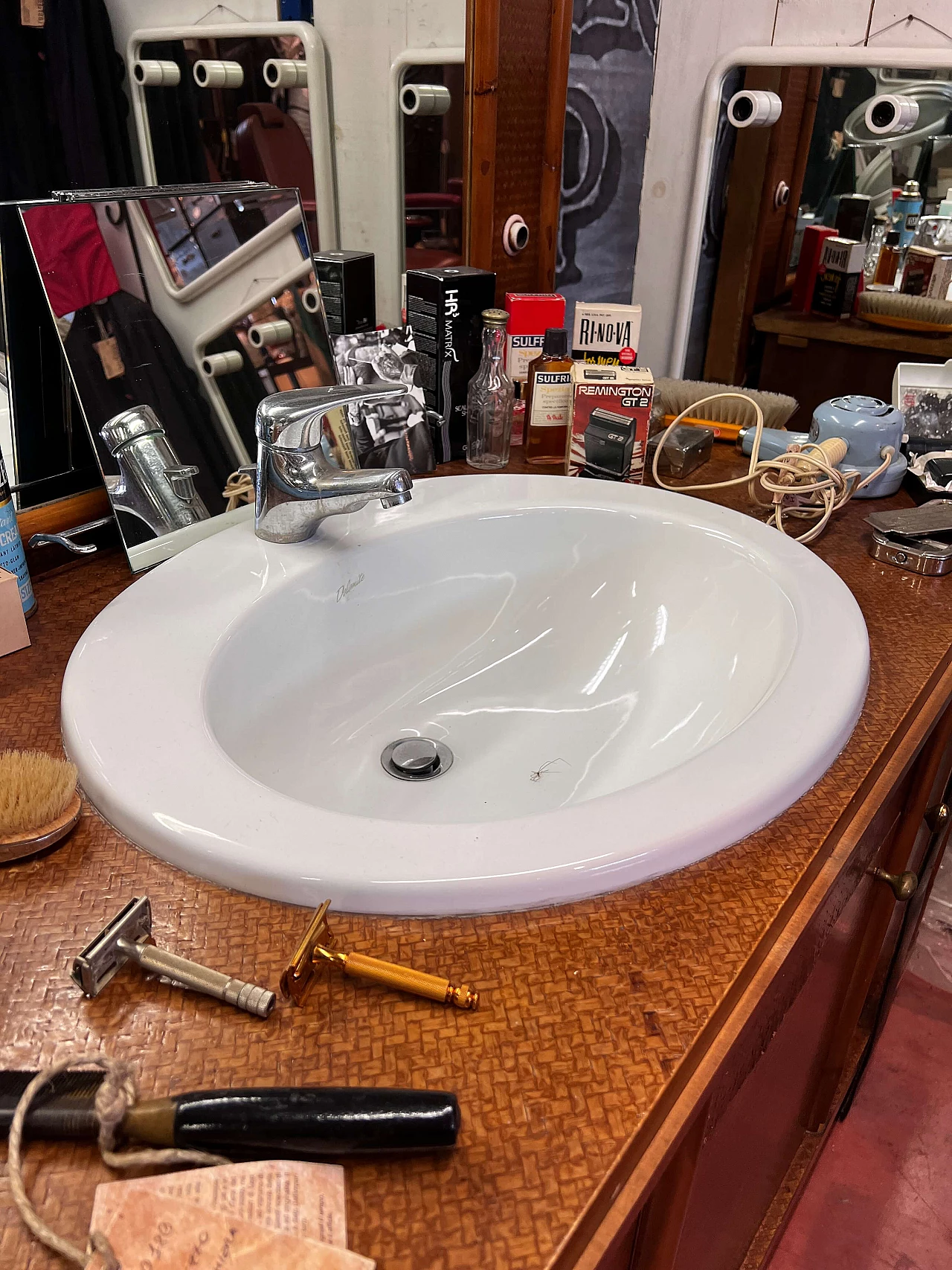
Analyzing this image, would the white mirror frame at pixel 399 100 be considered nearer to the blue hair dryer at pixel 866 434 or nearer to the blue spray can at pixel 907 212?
the blue hair dryer at pixel 866 434

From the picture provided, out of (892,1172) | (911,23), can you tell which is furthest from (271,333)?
(892,1172)

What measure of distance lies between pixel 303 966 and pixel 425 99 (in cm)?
103

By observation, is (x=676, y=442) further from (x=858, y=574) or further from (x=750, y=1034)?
(x=750, y=1034)

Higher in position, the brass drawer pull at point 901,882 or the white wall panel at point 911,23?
the white wall panel at point 911,23

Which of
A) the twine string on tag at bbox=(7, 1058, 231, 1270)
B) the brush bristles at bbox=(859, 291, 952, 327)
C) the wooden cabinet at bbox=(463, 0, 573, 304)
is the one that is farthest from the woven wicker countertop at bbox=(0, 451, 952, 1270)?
the brush bristles at bbox=(859, 291, 952, 327)

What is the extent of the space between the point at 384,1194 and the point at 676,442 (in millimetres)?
978

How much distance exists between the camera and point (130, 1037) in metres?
0.45

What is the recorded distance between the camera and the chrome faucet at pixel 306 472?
0.81m

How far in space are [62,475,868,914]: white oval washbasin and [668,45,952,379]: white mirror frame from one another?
720 millimetres

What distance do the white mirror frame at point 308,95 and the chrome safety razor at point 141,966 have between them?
709 millimetres

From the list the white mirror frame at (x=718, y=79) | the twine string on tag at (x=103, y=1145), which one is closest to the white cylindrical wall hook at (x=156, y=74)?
the twine string on tag at (x=103, y=1145)

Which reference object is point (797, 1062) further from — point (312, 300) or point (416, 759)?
point (312, 300)

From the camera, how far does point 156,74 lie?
871mm

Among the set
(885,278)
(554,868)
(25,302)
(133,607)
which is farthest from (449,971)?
(885,278)
